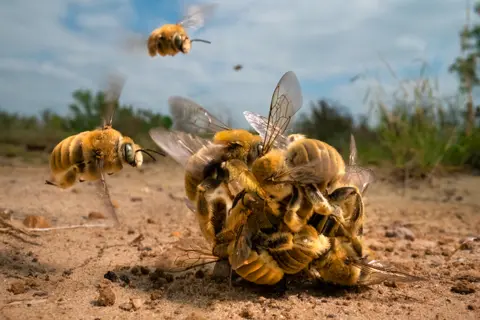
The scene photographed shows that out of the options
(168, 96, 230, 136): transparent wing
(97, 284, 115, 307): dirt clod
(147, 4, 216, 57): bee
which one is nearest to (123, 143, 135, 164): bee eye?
(168, 96, 230, 136): transparent wing

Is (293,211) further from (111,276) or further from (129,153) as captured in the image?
(129,153)

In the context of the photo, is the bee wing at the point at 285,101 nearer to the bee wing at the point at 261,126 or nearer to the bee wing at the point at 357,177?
the bee wing at the point at 261,126

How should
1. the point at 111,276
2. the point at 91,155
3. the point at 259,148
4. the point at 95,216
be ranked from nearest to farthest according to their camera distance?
the point at 259,148 < the point at 111,276 < the point at 91,155 < the point at 95,216

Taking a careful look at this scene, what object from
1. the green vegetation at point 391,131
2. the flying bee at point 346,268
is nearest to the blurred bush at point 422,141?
the green vegetation at point 391,131

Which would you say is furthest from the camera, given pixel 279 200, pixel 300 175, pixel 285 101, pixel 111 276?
pixel 111 276

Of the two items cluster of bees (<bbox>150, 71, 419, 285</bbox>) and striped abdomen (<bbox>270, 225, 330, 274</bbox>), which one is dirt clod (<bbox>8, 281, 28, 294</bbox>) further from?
striped abdomen (<bbox>270, 225, 330, 274</bbox>)

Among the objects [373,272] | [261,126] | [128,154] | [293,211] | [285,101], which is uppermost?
[285,101]

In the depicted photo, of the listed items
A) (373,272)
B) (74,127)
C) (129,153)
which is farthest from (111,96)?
(74,127)
